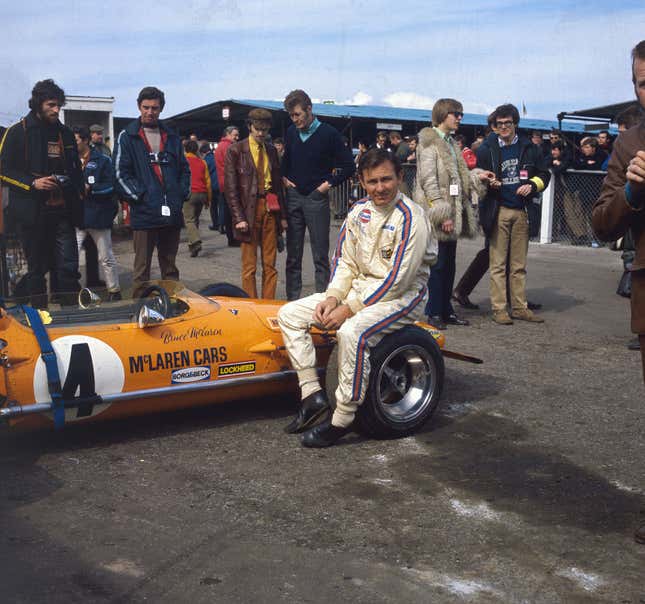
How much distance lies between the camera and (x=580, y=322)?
28.0 feet

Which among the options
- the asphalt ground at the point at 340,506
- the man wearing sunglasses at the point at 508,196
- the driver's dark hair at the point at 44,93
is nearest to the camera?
the asphalt ground at the point at 340,506

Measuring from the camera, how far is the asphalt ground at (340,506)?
3.18 metres

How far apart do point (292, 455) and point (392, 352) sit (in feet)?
2.70

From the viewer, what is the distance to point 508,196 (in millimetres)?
8211

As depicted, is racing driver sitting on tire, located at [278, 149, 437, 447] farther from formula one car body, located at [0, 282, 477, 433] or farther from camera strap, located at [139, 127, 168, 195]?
camera strap, located at [139, 127, 168, 195]

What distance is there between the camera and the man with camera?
719 cm

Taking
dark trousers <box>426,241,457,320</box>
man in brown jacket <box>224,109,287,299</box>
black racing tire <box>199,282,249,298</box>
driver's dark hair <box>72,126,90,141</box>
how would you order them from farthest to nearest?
driver's dark hair <box>72,126,90,141</box> < dark trousers <box>426,241,457,320</box> < man in brown jacket <box>224,109,287,299</box> < black racing tire <box>199,282,249,298</box>

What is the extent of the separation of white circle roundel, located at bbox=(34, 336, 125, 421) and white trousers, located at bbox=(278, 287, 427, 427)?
3.34 feet

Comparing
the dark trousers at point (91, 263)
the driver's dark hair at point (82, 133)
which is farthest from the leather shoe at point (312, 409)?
the driver's dark hair at point (82, 133)

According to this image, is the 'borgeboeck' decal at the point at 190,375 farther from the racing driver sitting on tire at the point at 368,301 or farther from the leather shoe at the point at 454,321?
the leather shoe at the point at 454,321

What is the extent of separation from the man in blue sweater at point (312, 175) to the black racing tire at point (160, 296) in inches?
106

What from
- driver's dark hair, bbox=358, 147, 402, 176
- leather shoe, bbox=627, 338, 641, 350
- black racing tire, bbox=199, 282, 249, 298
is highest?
driver's dark hair, bbox=358, 147, 402, 176

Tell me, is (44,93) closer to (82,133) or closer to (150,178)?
(150,178)

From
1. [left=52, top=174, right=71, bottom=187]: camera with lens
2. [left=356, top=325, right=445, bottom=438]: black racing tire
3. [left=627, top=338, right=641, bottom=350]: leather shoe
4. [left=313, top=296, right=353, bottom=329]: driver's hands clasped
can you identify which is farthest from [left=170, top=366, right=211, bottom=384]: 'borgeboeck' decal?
[left=627, top=338, right=641, bottom=350]: leather shoe
